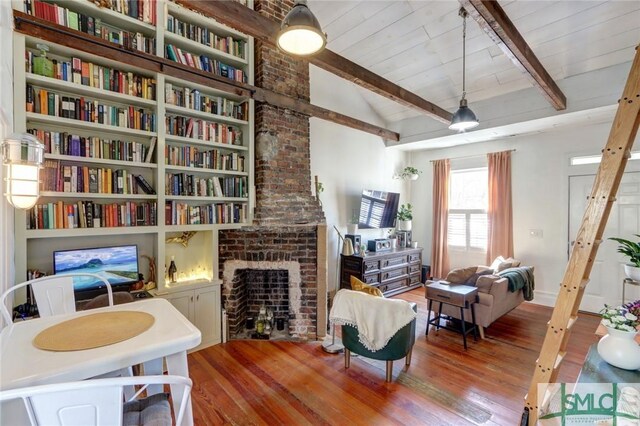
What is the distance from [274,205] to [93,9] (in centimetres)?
226

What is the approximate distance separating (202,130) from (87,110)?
3.06ft

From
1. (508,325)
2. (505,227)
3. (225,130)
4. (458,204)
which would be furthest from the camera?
(458,204)

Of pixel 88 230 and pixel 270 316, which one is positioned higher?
pixel 88 230

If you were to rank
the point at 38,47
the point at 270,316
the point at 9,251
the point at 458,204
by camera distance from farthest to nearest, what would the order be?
the point at 458,204 → the point at 270,316 → the point at 38,47 → the point at 9,251

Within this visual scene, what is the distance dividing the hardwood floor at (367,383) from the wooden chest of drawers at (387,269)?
1288 mm

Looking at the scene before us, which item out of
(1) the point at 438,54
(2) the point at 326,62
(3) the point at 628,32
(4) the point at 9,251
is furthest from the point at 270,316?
(3) the point at 628,32

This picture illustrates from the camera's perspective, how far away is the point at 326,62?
2463mm

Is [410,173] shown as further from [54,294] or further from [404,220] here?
[54,294]

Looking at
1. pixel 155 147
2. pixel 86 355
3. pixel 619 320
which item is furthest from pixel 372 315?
pixel 155 147

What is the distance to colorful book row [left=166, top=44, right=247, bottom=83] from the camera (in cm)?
278

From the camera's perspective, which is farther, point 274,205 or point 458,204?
point 458,204

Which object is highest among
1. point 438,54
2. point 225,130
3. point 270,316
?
point 438,54

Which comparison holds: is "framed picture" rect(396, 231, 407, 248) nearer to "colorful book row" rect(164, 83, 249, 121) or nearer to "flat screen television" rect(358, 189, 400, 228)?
"flat screen television" rect(358, 189, 400, 228)

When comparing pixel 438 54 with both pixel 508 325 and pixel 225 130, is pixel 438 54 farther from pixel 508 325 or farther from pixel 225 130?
pixel 508 325
